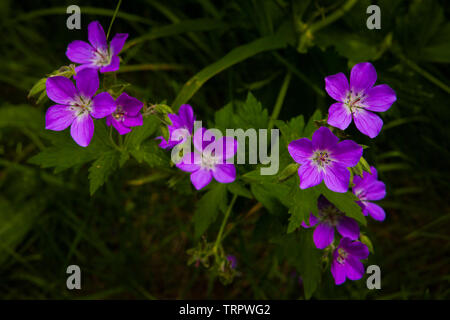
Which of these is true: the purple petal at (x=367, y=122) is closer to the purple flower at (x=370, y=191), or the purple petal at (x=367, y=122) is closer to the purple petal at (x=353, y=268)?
the purple flower at (x=370, y=191)

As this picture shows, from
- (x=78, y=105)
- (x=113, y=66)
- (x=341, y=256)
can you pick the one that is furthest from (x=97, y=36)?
(x=341, y=256)

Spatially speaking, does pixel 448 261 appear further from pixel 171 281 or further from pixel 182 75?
pixel 182 75

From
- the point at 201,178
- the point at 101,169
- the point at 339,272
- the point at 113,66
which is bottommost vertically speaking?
the point at 339,272

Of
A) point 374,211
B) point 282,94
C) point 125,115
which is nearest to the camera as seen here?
point 125,115

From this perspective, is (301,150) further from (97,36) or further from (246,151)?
(97,36)

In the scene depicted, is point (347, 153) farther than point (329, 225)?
No

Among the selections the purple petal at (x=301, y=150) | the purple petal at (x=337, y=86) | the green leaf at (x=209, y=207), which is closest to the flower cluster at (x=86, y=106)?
the green leaf at (x=209, y=207)

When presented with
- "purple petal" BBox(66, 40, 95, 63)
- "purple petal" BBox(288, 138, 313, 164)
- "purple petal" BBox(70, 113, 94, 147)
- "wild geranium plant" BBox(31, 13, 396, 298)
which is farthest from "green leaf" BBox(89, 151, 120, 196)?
"purple petal" BBox(288, 138, 313, 164)
